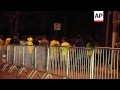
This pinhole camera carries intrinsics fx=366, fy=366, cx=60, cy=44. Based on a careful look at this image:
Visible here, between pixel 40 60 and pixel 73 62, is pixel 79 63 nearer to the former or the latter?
pixel 73 62

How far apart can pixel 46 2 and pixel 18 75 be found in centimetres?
379

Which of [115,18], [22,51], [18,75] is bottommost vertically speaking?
[18,75]

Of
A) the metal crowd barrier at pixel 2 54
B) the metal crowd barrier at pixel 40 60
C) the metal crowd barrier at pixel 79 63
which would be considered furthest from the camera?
the metal crowd barrier at pixel 2 54

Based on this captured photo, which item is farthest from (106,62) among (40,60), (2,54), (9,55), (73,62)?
(2,54)

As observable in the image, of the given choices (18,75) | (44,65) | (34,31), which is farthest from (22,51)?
(34,31)

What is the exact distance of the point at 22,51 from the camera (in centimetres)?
1702

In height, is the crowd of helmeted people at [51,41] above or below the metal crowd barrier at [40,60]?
above

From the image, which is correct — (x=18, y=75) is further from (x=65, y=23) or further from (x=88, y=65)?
(x=65, y=23)

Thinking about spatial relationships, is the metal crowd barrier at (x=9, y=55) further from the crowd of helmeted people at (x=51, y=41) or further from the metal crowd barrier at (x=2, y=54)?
the crowd of helmeted people at (x=51, y=41)

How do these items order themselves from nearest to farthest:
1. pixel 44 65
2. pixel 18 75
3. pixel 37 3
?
pixel 44 65
pixel 18 75
pixel 37 3

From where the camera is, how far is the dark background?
45287mm

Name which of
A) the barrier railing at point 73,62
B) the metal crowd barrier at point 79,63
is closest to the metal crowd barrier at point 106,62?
the barrier railing at point 73,62

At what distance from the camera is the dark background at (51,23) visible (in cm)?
4529

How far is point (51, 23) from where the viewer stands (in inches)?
2020
